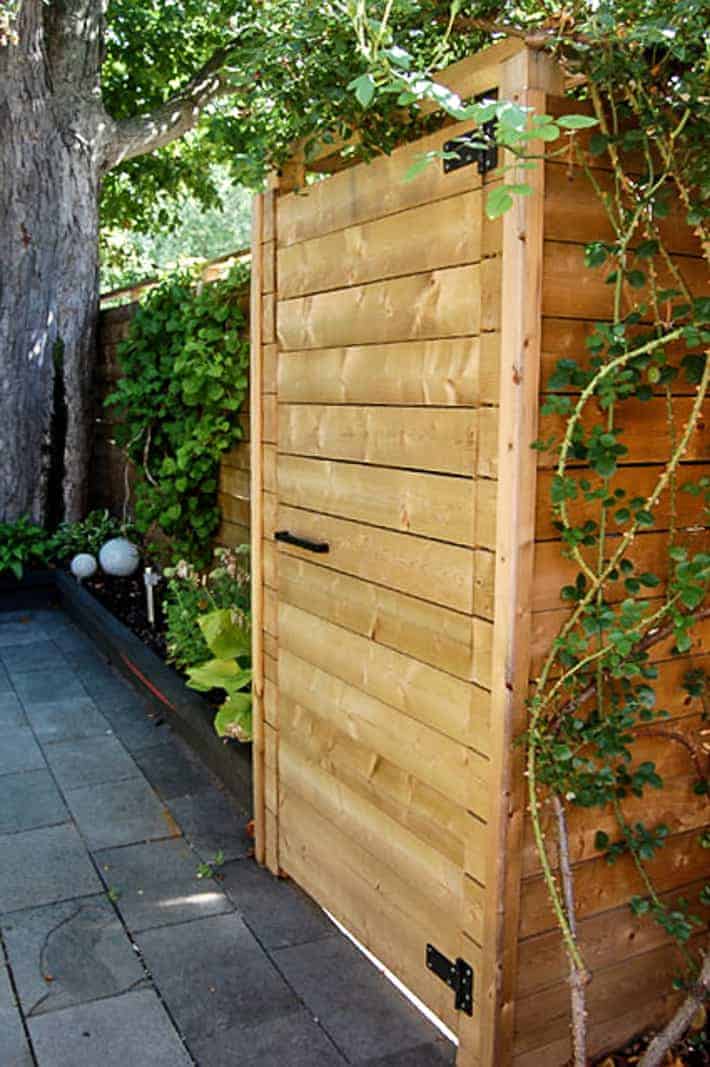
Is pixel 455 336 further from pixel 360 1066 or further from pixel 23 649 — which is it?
pixel 23 649

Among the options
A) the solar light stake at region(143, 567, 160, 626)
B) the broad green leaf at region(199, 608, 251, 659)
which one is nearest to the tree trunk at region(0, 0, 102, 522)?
the solar light stake at region(143, 567, 160, 626)

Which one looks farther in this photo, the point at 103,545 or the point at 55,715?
the point at 103,545

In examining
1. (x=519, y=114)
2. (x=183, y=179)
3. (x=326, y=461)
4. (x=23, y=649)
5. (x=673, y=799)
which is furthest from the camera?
(x=183, y=179)

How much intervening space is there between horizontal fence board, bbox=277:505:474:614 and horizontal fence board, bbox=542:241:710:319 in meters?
0.52

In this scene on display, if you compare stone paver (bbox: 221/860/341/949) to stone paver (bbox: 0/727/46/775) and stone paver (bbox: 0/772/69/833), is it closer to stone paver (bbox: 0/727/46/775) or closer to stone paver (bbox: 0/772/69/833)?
stone paver (bbox: 0/772/69/833)

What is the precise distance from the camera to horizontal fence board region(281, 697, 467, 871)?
2213mm

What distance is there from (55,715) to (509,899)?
296 centimetres

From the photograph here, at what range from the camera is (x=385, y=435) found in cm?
236

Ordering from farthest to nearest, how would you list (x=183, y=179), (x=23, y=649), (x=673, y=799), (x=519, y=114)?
1. (x=183, y=179)
2. (x=23, y=649)
3. (x=673, y=799)
4. (x=519, y=114)

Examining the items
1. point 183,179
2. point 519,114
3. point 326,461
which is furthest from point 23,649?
point 183,179

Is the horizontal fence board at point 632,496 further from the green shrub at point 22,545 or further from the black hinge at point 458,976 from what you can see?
the green shrub at point 22,545

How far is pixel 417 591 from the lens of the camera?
7.44 feet

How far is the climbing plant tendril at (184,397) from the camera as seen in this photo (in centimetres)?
452

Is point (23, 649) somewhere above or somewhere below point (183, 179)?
below
